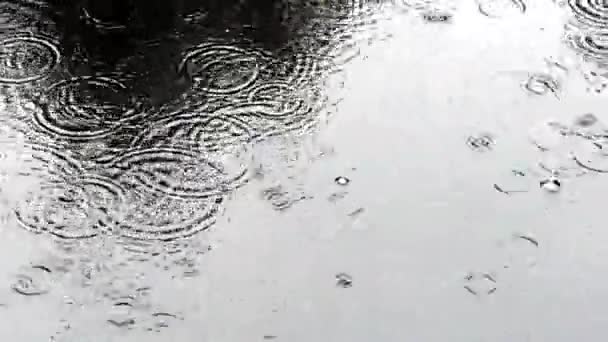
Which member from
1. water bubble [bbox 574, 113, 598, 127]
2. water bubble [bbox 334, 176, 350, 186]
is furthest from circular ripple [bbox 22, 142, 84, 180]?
water bubble [bbox 574, 113, 598, 127]

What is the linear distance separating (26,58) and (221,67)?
428 millimetres

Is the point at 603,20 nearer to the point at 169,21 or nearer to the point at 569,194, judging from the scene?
the point at 569,194

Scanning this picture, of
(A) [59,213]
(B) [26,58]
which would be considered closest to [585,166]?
(A) [59,213]

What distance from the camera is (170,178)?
1.45 meters

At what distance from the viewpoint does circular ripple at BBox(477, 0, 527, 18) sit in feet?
6.01

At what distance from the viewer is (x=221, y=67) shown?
1.69 metres

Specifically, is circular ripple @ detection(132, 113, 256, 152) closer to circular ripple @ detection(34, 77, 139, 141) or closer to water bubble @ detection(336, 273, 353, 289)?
circular ripple @ detection(34, 77, 139, 141)

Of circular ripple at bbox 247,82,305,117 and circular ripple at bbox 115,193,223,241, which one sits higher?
circular ripple at bbox 247,82,305,117

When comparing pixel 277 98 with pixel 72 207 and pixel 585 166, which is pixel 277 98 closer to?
pixel 72 207

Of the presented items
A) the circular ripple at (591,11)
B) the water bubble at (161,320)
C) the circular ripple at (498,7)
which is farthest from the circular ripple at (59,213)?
the circular ripple at (591,11)

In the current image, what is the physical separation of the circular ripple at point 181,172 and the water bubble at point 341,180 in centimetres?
17

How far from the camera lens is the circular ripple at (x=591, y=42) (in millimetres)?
1746

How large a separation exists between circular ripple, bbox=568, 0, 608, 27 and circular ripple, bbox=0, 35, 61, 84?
1.19 metres

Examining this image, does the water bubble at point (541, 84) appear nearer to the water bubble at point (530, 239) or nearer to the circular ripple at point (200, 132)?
the water bubble at point (530, 239)
